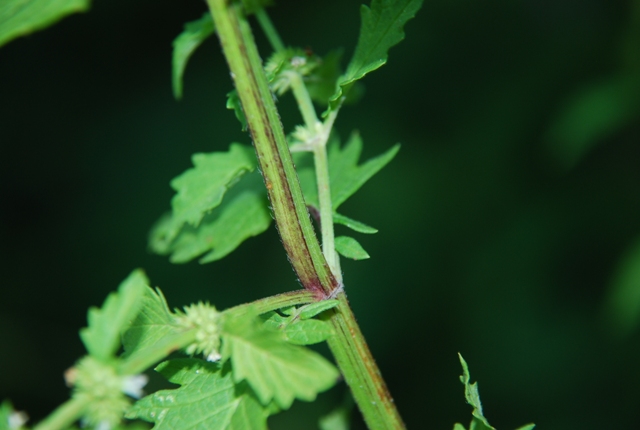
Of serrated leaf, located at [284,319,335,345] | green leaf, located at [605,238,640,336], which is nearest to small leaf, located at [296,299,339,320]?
serrated leaf, located at [284,319,335,345]

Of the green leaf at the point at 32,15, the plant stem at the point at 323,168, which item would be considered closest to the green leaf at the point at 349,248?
the plant stem at the point at 323,168

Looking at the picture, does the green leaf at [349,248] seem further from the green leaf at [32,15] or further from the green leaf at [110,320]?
the green leaf at [32,15]

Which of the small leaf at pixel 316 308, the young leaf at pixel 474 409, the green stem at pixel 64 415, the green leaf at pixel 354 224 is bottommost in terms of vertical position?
the young leaf at pixel 474 409

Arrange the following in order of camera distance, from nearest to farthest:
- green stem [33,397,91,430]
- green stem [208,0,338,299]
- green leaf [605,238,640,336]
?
green stem [33,397,91,430], green stem [208,0,338,299], green leaf [605,238,640,336]

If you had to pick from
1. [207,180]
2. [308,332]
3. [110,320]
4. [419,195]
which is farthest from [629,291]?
[110,320]

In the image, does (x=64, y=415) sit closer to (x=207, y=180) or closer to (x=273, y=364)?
(x=273, y=364)

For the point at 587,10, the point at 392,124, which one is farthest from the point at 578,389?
the point at 587,10

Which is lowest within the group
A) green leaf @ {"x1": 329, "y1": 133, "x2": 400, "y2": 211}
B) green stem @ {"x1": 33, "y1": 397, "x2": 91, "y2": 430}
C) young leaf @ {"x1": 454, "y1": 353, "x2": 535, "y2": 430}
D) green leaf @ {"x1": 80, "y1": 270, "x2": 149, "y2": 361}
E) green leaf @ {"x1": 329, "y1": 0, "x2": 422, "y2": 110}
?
young leaf @ {"x1": 454, "y1": 353, "x2": 535, "y2": 430}

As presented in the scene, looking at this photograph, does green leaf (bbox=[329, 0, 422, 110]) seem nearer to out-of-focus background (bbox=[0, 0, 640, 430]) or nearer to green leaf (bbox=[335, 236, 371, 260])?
green leaf (bbox=[335, 236, 371, 260])
